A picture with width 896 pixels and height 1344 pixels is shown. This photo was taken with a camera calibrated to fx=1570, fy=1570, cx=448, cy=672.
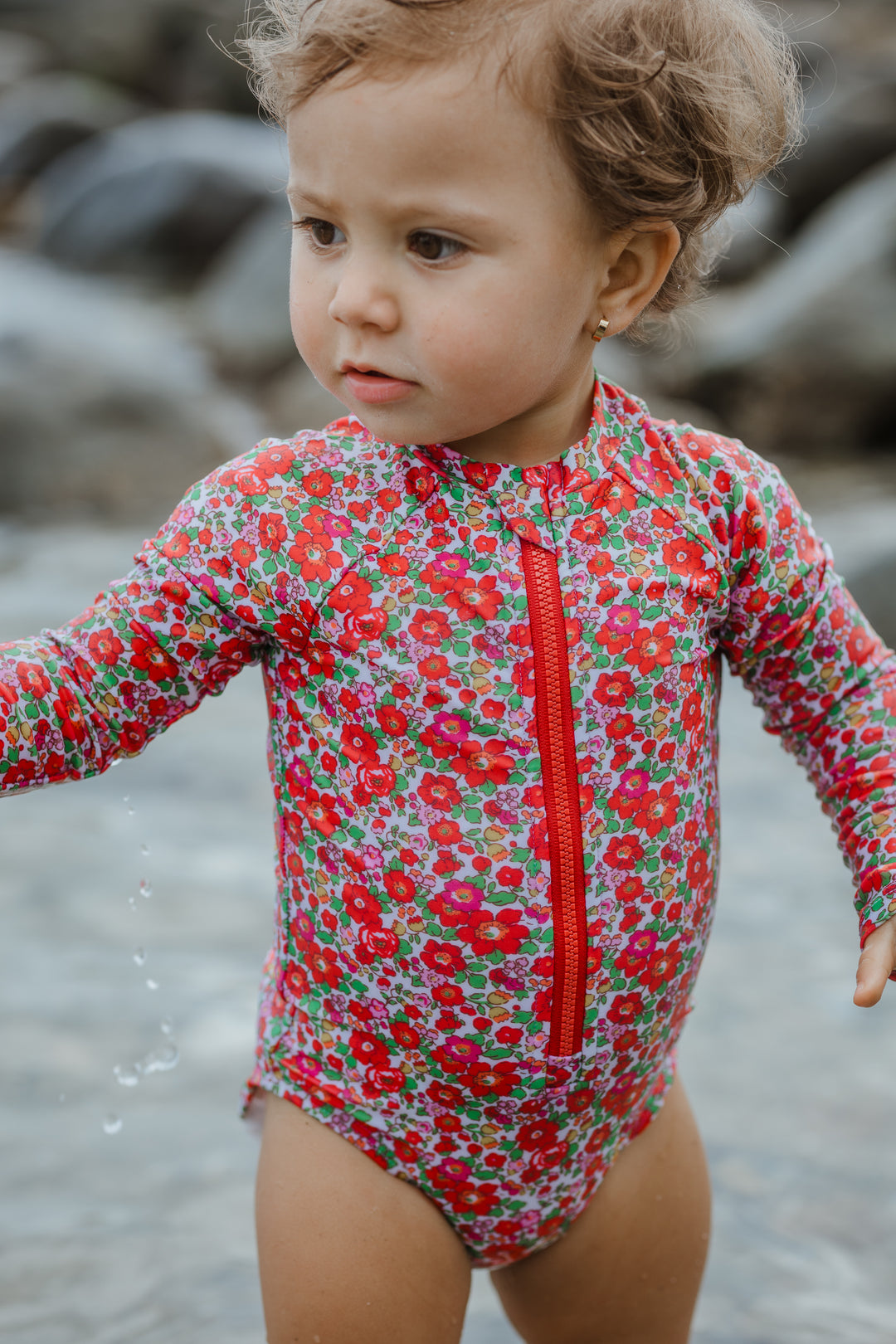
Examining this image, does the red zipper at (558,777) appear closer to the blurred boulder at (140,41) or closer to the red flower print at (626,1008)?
the red flower print at (626,1008)

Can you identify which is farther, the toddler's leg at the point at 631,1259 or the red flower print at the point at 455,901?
the toddler's leg at the point at 631,1259

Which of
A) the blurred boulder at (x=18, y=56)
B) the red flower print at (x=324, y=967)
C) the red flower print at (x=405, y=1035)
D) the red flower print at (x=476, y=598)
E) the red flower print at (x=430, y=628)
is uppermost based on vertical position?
the blurred boulder at (x=18, y=56)

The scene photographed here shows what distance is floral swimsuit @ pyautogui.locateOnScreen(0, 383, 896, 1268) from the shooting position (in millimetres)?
1363

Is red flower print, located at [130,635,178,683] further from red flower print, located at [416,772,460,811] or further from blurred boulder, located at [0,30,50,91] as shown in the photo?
blurred boulder, located at [0,30,50,91]

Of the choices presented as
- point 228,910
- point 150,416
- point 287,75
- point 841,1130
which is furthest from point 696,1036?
point 150,416

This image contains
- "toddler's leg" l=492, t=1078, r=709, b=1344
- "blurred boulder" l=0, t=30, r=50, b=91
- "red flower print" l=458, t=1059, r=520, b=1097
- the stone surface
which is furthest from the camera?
"blurred boulder" l=0, t=30, r=50, b=91

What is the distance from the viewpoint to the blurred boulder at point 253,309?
26.3ft

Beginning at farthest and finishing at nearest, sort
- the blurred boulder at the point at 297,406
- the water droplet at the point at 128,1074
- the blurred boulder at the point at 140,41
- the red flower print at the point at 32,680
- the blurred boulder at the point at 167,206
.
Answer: the blurred boulder at the point at 140,41, the blurred boulder at the point at 167,206, the blurred boulder at the point at 297,406, the water droplet at the point at 128,1074, the red flower print at the point at 32,680

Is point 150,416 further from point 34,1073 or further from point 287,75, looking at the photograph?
point 287,75

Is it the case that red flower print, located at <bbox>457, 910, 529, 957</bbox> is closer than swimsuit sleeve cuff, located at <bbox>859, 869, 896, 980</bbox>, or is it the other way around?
red flower print, located at <bbox>457, 910, 529, 957</bbox>

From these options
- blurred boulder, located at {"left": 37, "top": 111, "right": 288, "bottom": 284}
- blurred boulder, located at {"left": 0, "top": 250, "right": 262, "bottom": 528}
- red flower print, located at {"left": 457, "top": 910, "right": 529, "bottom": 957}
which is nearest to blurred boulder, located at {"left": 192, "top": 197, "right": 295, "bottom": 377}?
blurred boulder, located at {"left": 37, "top": 111, "right": 288, "bottom": 284}

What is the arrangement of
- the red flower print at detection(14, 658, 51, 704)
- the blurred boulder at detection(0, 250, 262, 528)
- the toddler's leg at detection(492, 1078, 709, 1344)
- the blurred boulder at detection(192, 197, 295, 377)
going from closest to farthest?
the red flower print at detection(14, 658, 51, 704)
the toddler's leg at detection(492, 1078, 709, 1344)
the blurred boulder at detection(0, 250, 262, 528)
the blurred boulder at detection(192, 197, 295, 377)

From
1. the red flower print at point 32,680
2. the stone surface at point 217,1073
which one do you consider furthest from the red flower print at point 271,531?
the stone surface at point 217,1073

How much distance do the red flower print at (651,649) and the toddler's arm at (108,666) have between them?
34 centimetres
